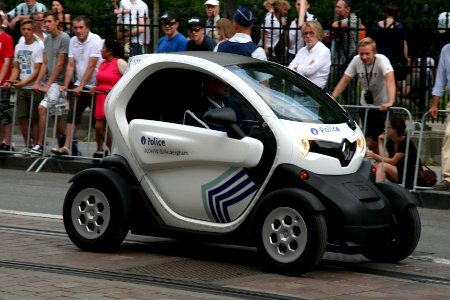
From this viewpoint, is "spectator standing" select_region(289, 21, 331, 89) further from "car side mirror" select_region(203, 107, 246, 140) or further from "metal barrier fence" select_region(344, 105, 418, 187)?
"car side mirror" select_region(203, 107, 246, 140)

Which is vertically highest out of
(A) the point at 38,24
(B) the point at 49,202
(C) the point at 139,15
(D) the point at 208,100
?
(C) the point at 139,15

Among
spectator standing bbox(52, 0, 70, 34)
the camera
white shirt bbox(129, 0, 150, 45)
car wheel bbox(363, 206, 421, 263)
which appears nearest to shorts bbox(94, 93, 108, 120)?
spectator standing bbox(52, 0, 70, 34)

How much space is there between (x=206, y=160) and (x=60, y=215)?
3.29m

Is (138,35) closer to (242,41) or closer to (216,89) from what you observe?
(242,41)

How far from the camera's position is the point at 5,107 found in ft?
58.9

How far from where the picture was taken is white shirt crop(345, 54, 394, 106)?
48.1 feet

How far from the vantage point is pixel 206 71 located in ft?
33.2

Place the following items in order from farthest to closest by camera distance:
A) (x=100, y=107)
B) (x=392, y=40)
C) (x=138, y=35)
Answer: (x=138, y=35) → (x=392, y=40) → (x=100, y=107)

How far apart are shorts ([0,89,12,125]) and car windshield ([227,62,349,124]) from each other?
7973 millimetres

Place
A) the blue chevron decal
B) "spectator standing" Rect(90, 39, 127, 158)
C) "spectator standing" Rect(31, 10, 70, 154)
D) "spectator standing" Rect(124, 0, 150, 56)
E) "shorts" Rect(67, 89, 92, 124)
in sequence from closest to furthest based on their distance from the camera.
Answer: the blue chevron decal, "spectator standing" Rect(90, 39, 127, 158), "shorts" Rect(67, 89, 92, 124), "spectator standing" Rect(31, 10, 70, 154), "spectator standing" Rect(124, 0, 150, 56)

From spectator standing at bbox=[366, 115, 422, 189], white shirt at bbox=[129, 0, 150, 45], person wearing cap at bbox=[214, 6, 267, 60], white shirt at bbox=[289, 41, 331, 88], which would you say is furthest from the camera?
white shirt at bbox=[129, 0, 150, 45]

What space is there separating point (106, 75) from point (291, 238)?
297 inches

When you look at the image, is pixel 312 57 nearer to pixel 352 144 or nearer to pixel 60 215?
pixel 60 215

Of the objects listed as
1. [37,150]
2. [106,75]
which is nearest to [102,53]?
[106,75]
